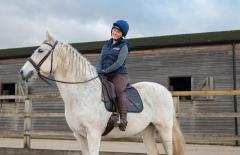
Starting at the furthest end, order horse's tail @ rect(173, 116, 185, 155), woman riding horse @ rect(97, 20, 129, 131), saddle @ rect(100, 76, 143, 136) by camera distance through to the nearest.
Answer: horse's tail @ rect(173, 116, 185, 155) < woman riding horse @ rect(97, 20, 129, 131) < saddle @ rect(100, 76, 143, 136)

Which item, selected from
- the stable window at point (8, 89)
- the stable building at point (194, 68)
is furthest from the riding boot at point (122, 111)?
the stable window at point (8, 89)

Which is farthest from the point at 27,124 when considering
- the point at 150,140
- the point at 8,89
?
the point at 8,89

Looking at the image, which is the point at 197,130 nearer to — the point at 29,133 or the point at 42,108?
the point at 42,108

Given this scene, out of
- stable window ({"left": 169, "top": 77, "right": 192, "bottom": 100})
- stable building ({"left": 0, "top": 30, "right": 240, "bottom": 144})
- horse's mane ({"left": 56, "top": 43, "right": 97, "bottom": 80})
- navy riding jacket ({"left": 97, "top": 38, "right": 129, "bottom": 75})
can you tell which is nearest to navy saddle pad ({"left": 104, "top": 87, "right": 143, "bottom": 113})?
navy riding jacket ({"left": 97, "top": 38, "right": 129, "bottom": 75})

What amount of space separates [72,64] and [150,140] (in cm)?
191

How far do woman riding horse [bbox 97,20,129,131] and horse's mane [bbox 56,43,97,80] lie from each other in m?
0.29

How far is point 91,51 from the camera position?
1964 centimetres

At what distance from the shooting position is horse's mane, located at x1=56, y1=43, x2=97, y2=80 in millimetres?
5836

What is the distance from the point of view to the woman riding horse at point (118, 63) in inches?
234

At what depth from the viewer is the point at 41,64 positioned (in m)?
5.73

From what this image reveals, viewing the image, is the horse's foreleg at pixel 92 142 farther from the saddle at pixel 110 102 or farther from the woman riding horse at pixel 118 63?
the woman riding horse at pixel 118 63

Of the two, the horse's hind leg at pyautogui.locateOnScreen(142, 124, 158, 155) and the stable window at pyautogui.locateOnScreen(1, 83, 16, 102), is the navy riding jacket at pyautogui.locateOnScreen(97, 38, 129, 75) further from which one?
the stable window at pyautogui.locateOnScreen(1, 83, 16, 102)

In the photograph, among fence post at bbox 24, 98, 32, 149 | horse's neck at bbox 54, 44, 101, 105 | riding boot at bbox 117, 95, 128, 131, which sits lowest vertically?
fence post at bbox 24, 98, 32, 149

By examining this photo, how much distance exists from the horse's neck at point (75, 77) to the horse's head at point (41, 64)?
0.11 m
